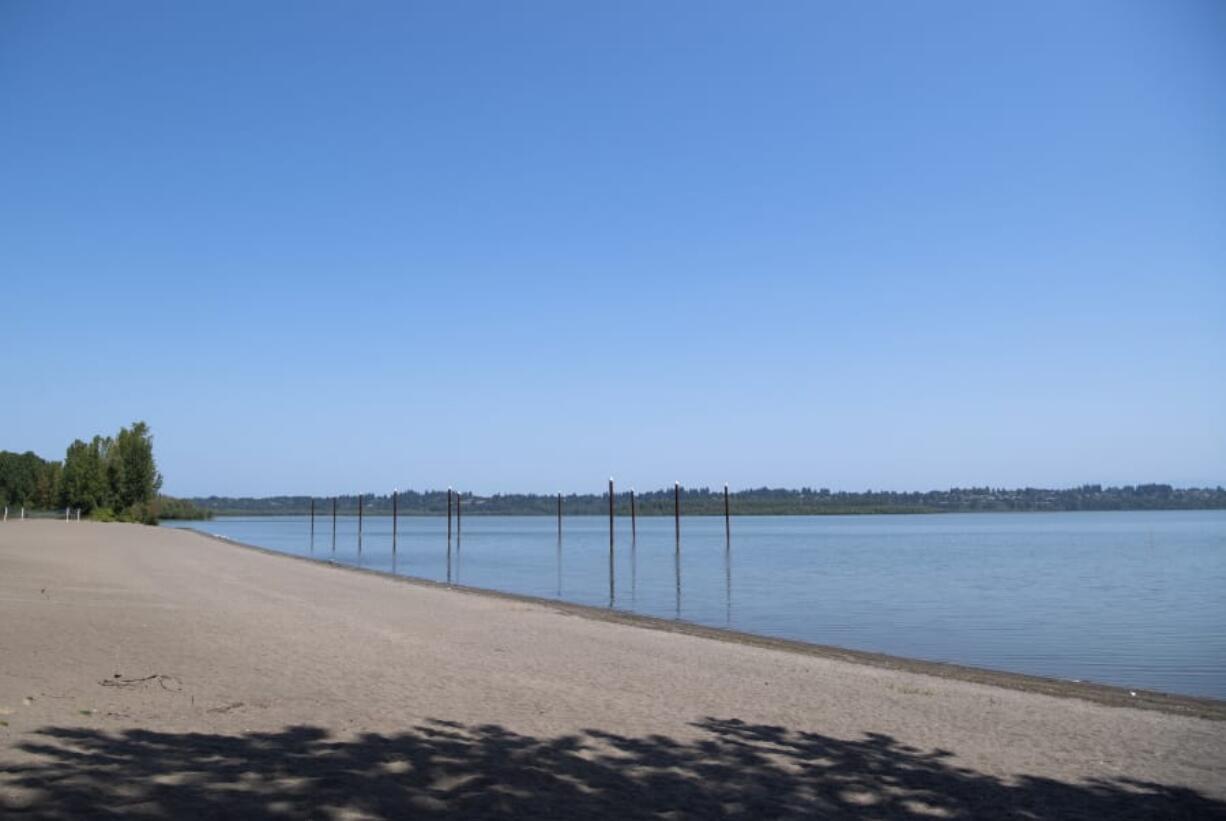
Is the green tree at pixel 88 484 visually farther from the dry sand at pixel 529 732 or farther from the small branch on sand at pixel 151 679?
the small branch on sand at pixel 151 679

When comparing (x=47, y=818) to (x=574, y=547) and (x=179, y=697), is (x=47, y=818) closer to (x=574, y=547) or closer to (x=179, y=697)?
(x=179, y=697)

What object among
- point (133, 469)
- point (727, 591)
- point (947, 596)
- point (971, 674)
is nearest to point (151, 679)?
point (971, 674)

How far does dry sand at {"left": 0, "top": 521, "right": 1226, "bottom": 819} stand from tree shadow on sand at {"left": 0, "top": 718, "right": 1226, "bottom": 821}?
3 centimetres

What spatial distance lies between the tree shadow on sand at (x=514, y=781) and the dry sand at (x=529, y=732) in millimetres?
26

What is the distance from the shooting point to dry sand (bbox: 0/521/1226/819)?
20.6 feet

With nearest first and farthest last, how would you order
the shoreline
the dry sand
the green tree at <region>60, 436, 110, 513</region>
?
the dry sand < the shoreline < the green tree at <region>60, 436, 110, 513</region>

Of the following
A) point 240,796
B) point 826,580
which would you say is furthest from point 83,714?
point 826,580

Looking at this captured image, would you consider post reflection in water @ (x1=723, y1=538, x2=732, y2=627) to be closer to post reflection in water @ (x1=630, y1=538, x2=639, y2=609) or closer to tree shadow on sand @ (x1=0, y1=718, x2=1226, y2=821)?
post reflection in water @ (x1=630, y1=538, x2=639, y2=609)

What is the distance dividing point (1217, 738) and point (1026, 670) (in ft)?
20.4

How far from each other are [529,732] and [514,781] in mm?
1710

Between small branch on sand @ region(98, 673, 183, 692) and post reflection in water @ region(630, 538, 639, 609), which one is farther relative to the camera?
post reflection in water @ region(630, 538, 639, 609)

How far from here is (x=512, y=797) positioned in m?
6.27

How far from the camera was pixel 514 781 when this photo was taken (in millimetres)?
6680

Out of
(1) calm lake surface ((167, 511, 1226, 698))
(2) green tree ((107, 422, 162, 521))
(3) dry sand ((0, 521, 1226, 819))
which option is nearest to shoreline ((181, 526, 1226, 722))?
(3) dry sand ((0, 521, 1226, 819))
